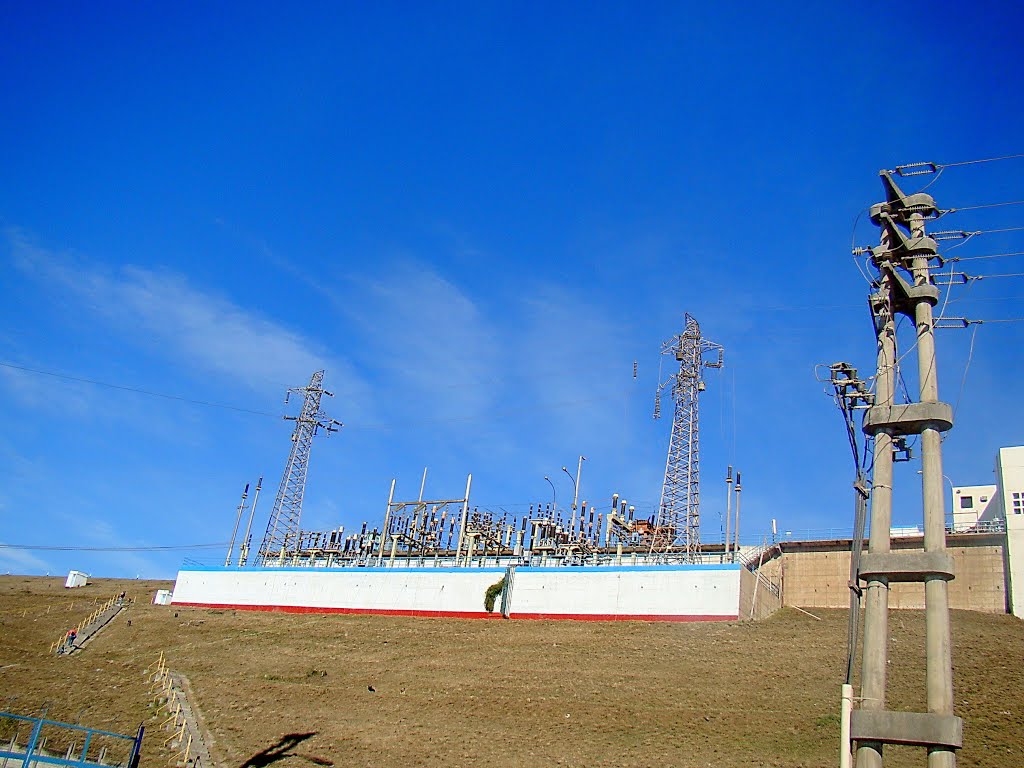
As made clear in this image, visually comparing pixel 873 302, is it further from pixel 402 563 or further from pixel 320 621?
pixel 402 563

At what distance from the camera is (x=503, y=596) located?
5512 cm

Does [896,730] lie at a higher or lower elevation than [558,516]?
lower

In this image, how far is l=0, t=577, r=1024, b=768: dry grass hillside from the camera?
27.1m

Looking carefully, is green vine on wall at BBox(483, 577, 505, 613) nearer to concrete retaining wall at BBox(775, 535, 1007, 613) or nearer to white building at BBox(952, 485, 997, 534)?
concrete retaining wall at BBox(775, 535, 1007, 613)

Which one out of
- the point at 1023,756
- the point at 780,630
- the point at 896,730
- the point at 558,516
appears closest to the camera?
the point at 896,730

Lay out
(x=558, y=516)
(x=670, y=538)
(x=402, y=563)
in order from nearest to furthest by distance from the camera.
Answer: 1. (x=670, y=538)
2. (x=402, y=563)
3. (x=558, y=516)

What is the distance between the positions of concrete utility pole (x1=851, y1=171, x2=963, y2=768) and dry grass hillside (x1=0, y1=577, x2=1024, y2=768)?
38.4ft

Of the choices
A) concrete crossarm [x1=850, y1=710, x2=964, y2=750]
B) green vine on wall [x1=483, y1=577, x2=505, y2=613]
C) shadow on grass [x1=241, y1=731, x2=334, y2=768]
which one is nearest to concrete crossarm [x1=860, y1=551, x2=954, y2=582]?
concrete crossarm [x1=850, y1=710, x2=964, y2=750]

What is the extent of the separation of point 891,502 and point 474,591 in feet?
144

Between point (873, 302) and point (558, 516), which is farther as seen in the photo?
point (558, 516)

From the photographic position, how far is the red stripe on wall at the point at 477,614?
158ft

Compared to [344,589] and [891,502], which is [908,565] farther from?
[344,589]

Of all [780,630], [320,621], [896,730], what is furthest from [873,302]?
[320,621]

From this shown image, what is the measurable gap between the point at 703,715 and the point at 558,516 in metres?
42.1
